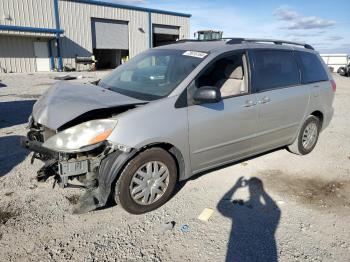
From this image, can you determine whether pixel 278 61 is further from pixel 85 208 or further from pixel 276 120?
pixel 85 208

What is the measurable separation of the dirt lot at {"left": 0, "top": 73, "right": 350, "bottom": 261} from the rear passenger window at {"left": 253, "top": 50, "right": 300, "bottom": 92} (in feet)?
4.44

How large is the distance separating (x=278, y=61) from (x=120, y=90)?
248 cm

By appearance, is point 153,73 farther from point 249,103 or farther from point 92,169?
point 92,169

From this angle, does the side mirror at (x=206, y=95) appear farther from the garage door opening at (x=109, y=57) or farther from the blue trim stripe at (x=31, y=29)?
the garage door opening at (x=109, y=57)

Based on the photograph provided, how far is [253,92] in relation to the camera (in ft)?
14.0

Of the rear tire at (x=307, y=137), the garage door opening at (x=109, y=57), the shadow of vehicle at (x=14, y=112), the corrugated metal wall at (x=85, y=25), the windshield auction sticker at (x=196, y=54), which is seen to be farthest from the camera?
the garage door opening at (x=109, y=57)

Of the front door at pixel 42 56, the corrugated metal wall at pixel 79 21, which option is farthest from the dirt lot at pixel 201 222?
the corrugated metal wall at pixel 79 21

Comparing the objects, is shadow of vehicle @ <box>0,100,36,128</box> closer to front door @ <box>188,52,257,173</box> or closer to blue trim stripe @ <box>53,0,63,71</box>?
front door @ <box>188,52,257,173</box>

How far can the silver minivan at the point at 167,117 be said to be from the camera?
3172 mm

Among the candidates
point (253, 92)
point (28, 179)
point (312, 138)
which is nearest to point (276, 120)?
point (253, 92)

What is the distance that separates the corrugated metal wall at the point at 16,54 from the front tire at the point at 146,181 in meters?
25.5

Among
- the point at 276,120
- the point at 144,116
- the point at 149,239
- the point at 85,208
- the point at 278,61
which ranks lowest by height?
the point at 149,239

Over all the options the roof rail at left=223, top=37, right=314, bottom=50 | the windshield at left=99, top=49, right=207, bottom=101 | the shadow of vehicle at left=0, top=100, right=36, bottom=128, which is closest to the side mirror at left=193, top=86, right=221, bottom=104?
the windshield at left=99, top=49, right=207, bottom=101

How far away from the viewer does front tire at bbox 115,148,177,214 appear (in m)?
3.28
